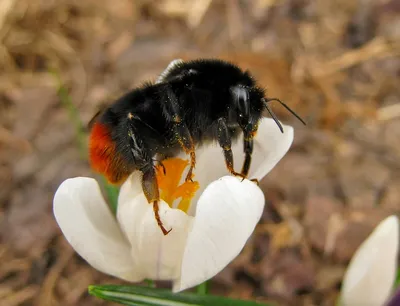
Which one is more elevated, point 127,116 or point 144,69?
point 144,69

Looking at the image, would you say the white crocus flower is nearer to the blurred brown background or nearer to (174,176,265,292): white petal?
(174,176,265,292): white petal

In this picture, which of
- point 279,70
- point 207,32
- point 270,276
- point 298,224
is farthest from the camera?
point 207,32

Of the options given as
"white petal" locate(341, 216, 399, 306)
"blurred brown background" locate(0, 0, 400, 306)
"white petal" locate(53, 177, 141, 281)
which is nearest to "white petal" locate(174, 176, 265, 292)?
"white petal" locate(53, 177, 141, 281)

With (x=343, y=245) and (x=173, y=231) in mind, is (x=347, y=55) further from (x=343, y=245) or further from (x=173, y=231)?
(x=173, y=231)

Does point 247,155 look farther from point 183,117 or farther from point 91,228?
point 91,228

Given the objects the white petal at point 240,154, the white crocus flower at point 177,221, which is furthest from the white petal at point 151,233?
the white petal at point 240,154

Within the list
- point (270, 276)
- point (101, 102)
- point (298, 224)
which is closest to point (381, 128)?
point (298, 224)

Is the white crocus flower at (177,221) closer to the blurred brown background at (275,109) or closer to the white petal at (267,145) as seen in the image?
the white petal at (267,145)
